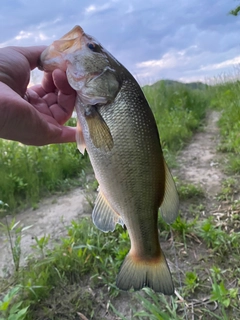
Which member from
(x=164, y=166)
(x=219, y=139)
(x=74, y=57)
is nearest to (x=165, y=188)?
(x=164, y=166)

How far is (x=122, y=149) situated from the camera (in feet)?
4.52

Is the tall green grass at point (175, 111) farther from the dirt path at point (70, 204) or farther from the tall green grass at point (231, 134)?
the tall green grass at point (231, 134)

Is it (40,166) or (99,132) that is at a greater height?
(99,132)

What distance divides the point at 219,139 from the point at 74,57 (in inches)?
164

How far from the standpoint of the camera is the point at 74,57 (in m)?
1.47

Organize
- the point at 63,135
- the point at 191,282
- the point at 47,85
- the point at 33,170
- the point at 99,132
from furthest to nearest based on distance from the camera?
1. the point at 33,170
2. the point at 191,282
3. the point at 47,85
4. the point at 63,135
5. the point at 99,132

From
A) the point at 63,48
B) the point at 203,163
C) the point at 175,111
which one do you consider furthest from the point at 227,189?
the point at 175,111

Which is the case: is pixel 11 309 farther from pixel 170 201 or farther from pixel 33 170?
pixel 33 170

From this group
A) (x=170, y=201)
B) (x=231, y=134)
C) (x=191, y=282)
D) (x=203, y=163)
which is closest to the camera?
(x=170, y=201)

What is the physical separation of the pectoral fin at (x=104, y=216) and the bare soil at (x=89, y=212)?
93 cm

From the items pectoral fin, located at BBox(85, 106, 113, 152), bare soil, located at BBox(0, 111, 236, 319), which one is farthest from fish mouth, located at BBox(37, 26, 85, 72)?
bare soil, located at BBox(0, 111, 236, 319)

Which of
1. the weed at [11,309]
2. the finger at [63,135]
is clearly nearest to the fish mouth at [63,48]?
the finger at [63,135]

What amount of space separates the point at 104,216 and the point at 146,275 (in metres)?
0.29

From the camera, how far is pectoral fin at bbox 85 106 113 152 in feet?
4.45
